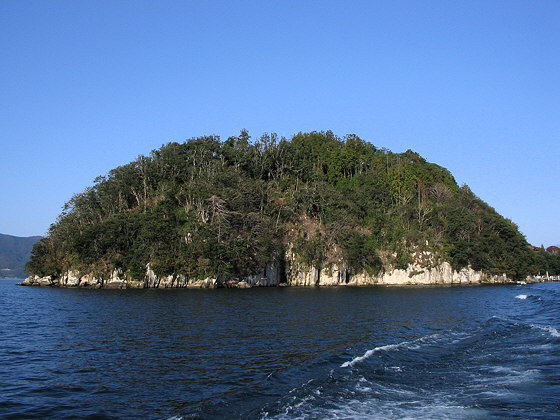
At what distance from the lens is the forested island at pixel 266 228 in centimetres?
6366

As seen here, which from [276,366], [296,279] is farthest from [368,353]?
[296,279]

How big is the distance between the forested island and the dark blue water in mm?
31180

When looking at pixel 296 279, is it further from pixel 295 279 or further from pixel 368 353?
pixel 368 353

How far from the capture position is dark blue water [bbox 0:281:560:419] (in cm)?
1259

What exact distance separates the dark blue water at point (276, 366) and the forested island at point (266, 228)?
31.2m

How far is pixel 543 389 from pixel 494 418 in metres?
3.93

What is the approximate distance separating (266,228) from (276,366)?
166 ft

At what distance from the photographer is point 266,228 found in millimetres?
67812

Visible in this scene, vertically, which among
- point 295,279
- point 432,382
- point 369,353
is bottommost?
point 432,382

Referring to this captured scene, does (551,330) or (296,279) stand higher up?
(296,279)

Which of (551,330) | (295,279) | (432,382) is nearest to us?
(432,382)

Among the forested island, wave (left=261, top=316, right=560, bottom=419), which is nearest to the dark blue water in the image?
wave (left=261, top=316, right=560, bottom=419)

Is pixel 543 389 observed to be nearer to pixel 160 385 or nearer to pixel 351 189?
pixel 160 385

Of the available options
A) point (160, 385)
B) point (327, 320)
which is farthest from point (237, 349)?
point (327, 320)
